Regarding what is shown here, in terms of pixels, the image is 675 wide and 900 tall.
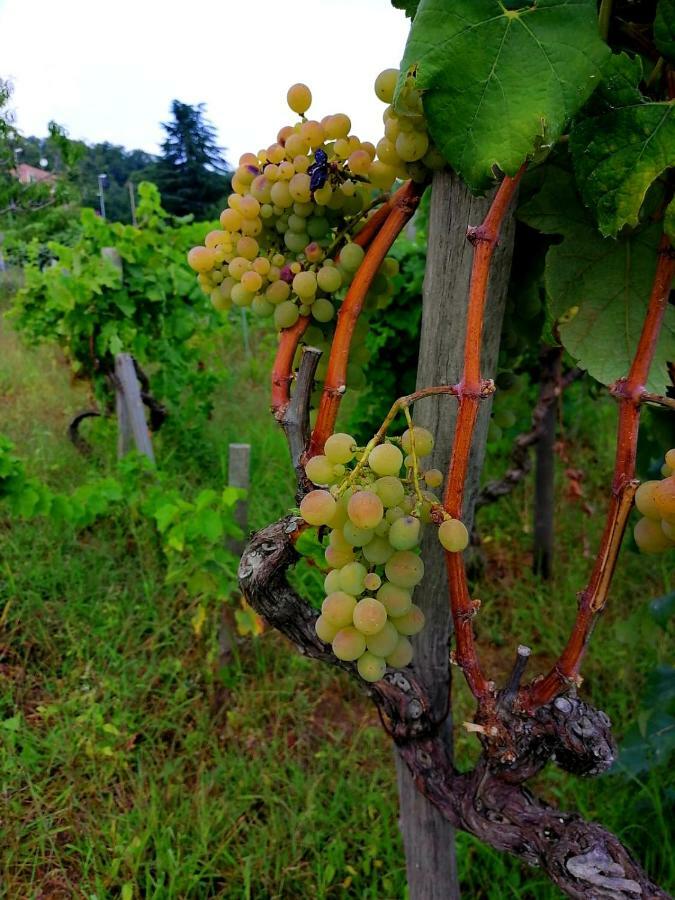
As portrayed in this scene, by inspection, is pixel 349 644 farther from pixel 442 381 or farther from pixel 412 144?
pixel 412 144

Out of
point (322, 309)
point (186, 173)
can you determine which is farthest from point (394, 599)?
point (186, 173)

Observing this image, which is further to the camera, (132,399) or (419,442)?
(132,399)

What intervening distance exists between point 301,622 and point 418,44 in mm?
720

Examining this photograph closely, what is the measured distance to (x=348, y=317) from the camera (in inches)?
33.7

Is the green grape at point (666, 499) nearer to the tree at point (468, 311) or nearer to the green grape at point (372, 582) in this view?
the tree at point (468, 311)

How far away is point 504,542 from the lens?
357cm

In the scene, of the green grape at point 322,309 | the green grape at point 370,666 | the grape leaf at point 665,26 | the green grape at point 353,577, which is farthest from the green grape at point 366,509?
the grape leaf at point 665,26

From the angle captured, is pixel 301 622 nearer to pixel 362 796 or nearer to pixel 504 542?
pixel 362 796

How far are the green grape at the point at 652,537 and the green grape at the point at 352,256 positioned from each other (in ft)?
1.52

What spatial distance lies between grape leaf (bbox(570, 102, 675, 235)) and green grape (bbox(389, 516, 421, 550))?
0.36 metres

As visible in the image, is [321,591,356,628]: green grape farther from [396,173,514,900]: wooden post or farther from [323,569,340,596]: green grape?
[396,173,514,900]: wooden post

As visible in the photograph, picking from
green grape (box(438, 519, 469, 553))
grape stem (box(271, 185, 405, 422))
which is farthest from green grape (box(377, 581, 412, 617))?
grape stem (box(271, 185, 405, 422))

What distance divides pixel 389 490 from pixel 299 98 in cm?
55

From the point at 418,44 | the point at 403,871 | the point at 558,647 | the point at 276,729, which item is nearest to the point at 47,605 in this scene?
the point at 276,729
